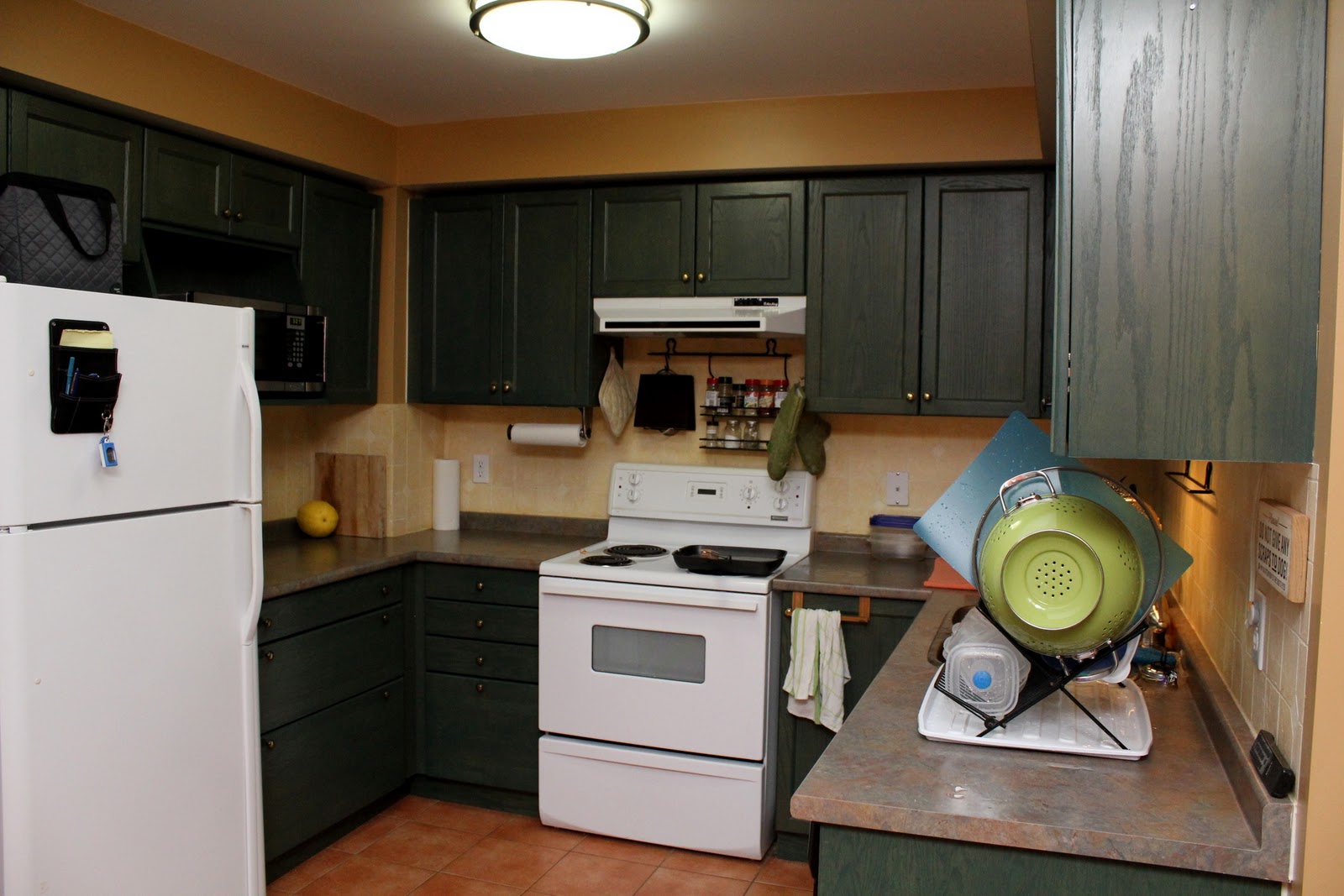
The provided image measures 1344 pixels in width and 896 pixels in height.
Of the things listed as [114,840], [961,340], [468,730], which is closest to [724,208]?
[961,340]

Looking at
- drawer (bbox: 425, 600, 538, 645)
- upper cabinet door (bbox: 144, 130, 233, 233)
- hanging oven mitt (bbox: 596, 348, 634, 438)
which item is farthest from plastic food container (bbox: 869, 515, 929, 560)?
upper cabinet door (bbox: 144, 130, 233, 233)

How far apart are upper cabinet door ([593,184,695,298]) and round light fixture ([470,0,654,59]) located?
0.97 meters

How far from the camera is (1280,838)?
4.64 ft

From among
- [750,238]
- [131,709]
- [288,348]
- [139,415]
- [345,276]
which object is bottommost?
[131,709]

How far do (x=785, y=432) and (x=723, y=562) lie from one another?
54 centimetres

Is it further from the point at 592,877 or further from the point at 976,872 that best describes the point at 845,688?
the point at 976,872

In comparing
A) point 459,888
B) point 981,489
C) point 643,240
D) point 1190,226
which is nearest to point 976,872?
point 981,489

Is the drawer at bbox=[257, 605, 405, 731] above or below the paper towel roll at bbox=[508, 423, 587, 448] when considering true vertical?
below

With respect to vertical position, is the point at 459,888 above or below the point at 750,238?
below

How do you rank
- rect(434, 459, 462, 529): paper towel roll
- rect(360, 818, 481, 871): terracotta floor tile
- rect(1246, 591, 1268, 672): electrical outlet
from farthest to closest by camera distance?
rect(434, 459, 462, 529): paper towel roll
rect(360, 818, 481, 871): terracotta floor tile
rect(1246, 591, 1268, 672): electrical outlet

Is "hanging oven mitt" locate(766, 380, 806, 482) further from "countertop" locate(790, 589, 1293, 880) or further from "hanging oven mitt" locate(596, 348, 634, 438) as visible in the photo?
"countertop" locate(790, 589, 1293, 880)

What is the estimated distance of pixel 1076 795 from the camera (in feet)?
5.21

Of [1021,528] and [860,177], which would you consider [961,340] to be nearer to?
[860,177]

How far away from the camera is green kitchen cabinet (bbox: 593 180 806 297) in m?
3.58
